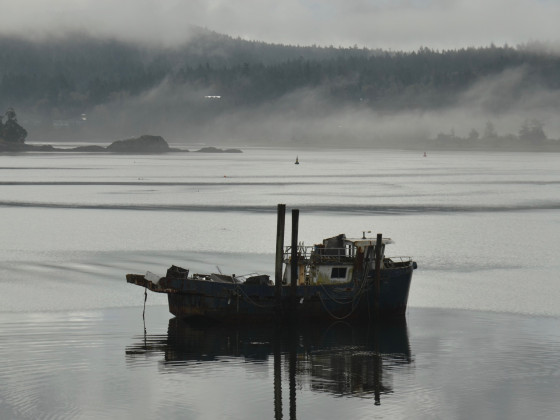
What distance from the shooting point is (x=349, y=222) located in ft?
395

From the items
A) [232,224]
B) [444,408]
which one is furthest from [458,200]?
[444,408]

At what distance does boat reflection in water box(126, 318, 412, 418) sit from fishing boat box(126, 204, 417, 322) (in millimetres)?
862

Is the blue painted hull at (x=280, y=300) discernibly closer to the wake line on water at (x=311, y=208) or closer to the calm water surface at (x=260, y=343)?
the calm water surface at (x=260, y=343)

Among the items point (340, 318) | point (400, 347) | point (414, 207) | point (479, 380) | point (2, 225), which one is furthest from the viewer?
point (414, 207)

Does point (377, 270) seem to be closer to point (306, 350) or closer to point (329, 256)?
point (329, 256)

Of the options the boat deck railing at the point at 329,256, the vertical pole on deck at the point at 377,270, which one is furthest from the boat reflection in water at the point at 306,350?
Answer: the boat deck railing at the point at 329,256

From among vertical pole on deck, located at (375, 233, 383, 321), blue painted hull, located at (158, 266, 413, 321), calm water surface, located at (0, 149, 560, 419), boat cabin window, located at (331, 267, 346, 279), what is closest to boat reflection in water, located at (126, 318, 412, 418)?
calm water surface, located at (0, 149, 560, 419)

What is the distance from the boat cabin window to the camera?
54.9 m

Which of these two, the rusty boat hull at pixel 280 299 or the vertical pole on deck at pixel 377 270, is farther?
the vertical pole on deck at pixel 377 270

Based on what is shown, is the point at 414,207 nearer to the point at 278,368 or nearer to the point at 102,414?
the point at 278,368

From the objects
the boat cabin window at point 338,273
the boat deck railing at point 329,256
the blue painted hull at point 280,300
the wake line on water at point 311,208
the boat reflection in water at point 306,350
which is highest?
the wake line on water at point 311,208

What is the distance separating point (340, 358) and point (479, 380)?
24.7ft

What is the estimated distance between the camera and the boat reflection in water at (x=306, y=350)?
42625 millimetres

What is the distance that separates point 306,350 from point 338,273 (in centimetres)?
785
